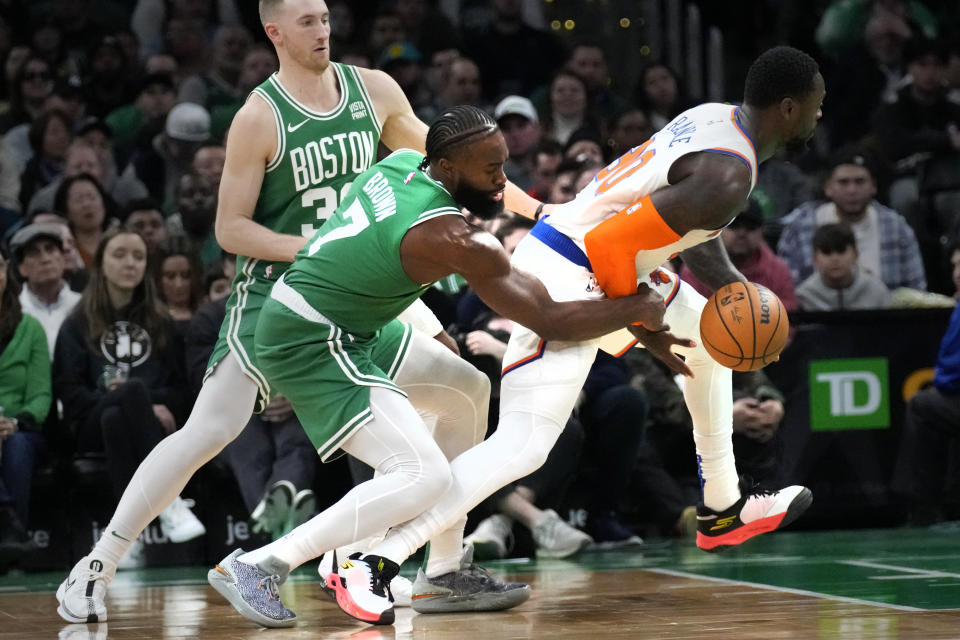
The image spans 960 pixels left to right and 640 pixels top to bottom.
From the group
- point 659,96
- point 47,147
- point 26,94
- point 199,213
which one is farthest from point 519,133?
point 26,94

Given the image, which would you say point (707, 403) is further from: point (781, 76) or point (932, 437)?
point (932, 437)

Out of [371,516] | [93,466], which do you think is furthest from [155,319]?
[371,516]

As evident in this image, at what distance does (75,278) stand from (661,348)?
463 centimetres

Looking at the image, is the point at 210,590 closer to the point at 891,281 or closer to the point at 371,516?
the point at 371,516

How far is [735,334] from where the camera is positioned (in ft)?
17.1

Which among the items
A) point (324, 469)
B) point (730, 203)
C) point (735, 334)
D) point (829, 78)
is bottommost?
point (324, 469)

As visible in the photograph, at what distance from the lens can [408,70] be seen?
11156 millimetres

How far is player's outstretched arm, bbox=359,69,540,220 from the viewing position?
573 centimetres

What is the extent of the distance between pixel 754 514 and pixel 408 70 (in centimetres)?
623

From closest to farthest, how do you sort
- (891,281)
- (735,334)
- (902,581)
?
(735,334) < (902,581) < (891,281)

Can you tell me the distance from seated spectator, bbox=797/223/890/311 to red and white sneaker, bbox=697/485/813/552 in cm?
325

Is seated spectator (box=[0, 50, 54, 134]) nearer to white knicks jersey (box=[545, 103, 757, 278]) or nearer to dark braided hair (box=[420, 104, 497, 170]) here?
white knicks jersey (box=[545, 103, 757, 278])

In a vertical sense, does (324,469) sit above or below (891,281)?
below

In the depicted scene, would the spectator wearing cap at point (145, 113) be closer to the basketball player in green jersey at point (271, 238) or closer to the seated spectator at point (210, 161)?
the seated spectator at point (210, 161)
